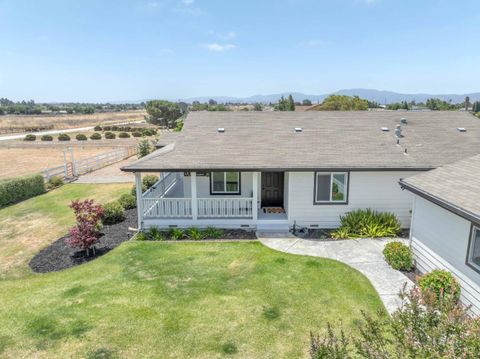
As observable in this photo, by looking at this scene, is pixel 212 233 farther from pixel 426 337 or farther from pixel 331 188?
pixel 426 337

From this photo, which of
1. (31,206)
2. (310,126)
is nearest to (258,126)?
(310,126)

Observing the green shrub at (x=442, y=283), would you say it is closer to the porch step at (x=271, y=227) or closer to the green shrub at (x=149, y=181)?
the porch step at (x=271, y=227)

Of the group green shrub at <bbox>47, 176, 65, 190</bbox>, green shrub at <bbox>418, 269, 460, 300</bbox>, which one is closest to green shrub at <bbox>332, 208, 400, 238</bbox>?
green shrub at <bbox>418, 269, 460, 300</bbox>

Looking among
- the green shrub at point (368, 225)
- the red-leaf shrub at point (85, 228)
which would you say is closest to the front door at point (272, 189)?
the green shrub at point (368, 225)

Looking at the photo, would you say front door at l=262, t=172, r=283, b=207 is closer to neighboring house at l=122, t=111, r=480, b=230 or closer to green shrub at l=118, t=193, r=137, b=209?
neighboring house at l=122, t=111, r=480, b=230

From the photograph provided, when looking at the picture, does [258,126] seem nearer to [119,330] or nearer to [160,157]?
[160,157]

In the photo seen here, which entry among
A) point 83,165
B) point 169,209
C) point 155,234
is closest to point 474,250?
point 155,234
